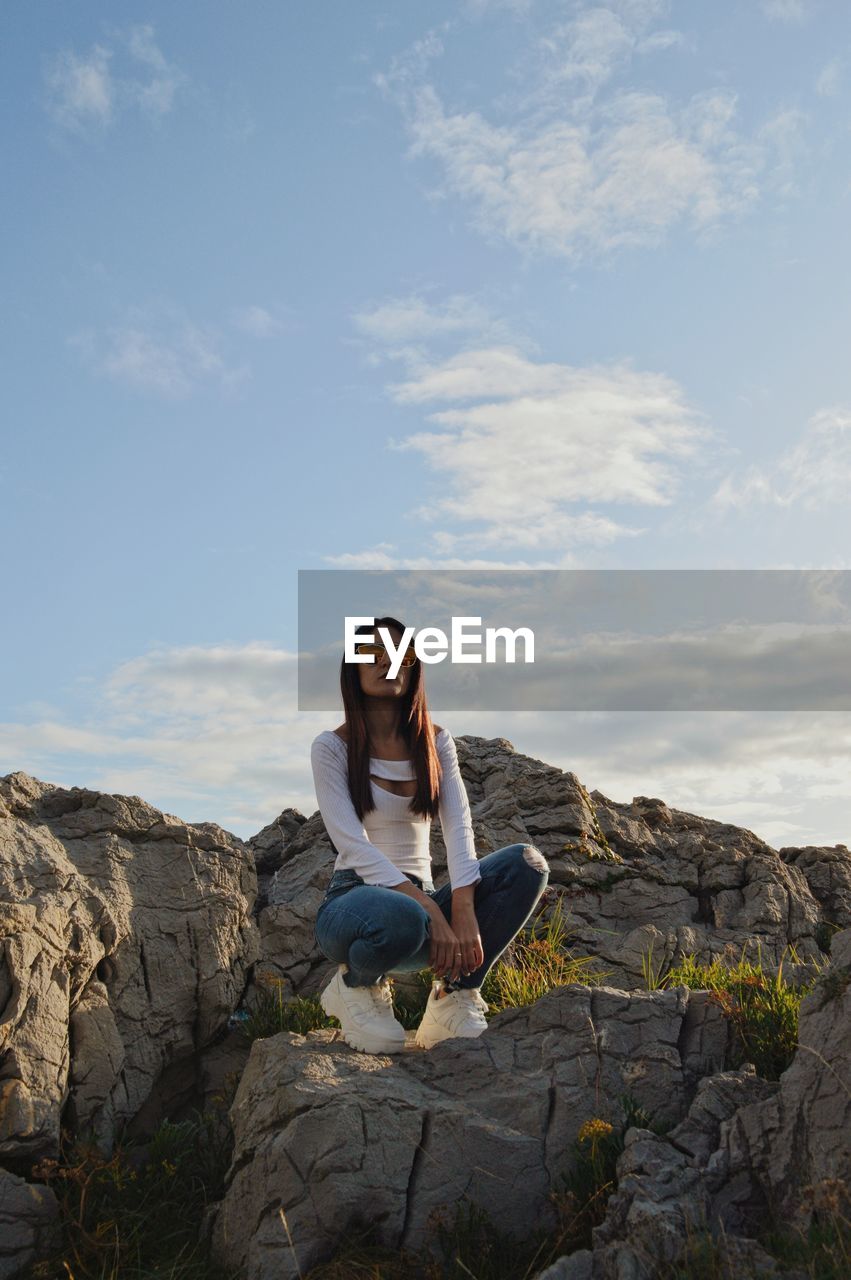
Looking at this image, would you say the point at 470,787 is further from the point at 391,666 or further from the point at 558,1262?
the point at 558,1262

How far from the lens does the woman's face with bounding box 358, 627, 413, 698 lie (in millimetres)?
6930

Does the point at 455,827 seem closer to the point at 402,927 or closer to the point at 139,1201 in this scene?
the point at 402,927

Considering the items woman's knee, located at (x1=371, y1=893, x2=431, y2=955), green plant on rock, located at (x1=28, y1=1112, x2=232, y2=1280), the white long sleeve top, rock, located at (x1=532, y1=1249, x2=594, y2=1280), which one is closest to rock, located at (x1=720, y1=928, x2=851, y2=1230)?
rock, located at (x1=532, y1=1249, x2=594, y2=1280)

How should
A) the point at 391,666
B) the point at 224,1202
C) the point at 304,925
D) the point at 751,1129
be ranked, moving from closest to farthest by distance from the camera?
the point at 751,1129 → the point at 224,1202 → the point at 391,666 → the point at 304,925

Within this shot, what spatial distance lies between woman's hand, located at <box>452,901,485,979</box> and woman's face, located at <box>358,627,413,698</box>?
4.36 ft

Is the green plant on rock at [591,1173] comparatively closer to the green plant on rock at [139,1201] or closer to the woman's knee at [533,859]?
the woman's knee at [533,859]

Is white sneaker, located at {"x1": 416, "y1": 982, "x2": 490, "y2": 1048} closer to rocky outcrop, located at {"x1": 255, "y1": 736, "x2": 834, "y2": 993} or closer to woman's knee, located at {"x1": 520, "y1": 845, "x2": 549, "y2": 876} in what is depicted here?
woman's knee, located at {"x1": 520, "y1": 845, "x2": 549, "y2": 876}

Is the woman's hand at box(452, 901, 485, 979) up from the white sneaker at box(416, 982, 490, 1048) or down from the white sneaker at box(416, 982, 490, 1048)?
up

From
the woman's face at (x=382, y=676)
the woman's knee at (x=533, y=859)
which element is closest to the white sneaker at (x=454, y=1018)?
the woman's knee at (x=533, y=859)

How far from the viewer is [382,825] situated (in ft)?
23.0

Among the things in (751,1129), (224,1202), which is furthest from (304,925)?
(751,1129)

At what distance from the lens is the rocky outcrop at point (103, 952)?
21.8 feet

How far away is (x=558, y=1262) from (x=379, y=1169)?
3.77ft

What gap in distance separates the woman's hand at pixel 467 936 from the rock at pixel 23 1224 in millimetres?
2525
